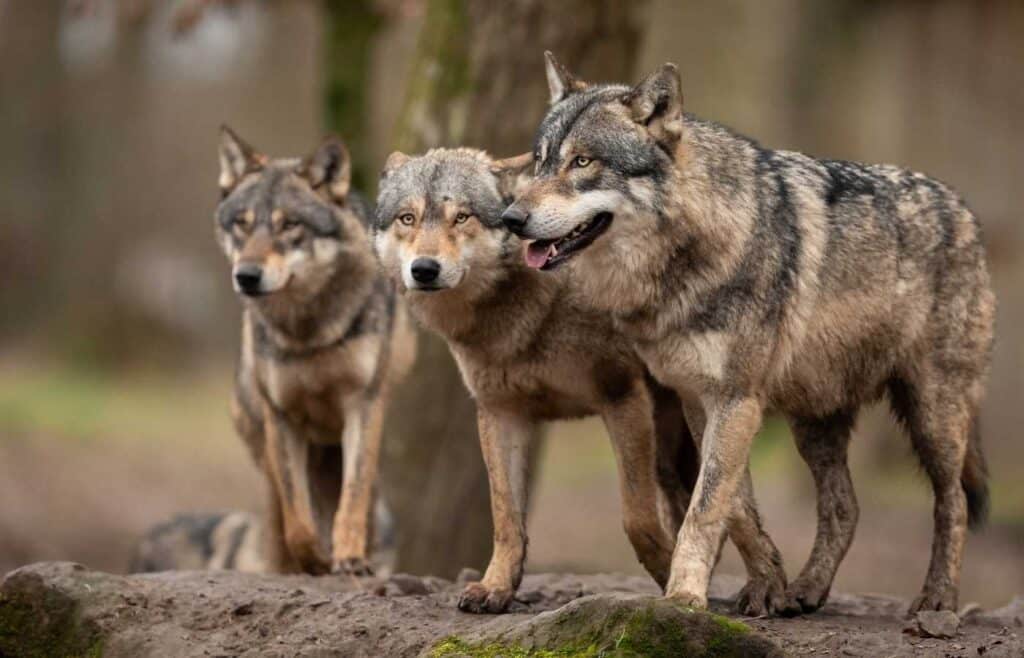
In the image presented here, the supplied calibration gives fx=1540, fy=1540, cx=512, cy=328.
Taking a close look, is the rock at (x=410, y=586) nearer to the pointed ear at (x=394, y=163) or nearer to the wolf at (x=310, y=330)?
the wolf at (x=310, y=330)

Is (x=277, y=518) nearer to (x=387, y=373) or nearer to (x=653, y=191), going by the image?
(x=387, y=373)

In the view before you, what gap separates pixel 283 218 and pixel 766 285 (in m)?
3.56

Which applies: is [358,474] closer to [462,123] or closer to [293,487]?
[293,487]

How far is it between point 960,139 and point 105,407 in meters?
12.5

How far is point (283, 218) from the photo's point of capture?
29.7 feet

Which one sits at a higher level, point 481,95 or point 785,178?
point 481,95

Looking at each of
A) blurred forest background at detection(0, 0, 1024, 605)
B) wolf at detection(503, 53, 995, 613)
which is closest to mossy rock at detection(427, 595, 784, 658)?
wolf at detection(503, 53, 995, 613)

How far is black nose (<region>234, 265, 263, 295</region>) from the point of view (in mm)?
8656

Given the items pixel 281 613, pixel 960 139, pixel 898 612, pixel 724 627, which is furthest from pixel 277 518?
pixel 960 139

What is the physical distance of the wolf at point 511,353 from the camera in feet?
22.8

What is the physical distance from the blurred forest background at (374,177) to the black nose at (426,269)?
2.62 m

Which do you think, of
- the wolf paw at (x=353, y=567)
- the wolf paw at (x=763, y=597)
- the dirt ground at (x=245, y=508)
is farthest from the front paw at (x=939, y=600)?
the dirt ground at (x=245, y=508)

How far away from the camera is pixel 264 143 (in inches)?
1131

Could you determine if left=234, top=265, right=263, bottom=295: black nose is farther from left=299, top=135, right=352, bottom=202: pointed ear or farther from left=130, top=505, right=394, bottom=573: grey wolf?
left=130, top=505, right=394, bottom=573: grey wolf
